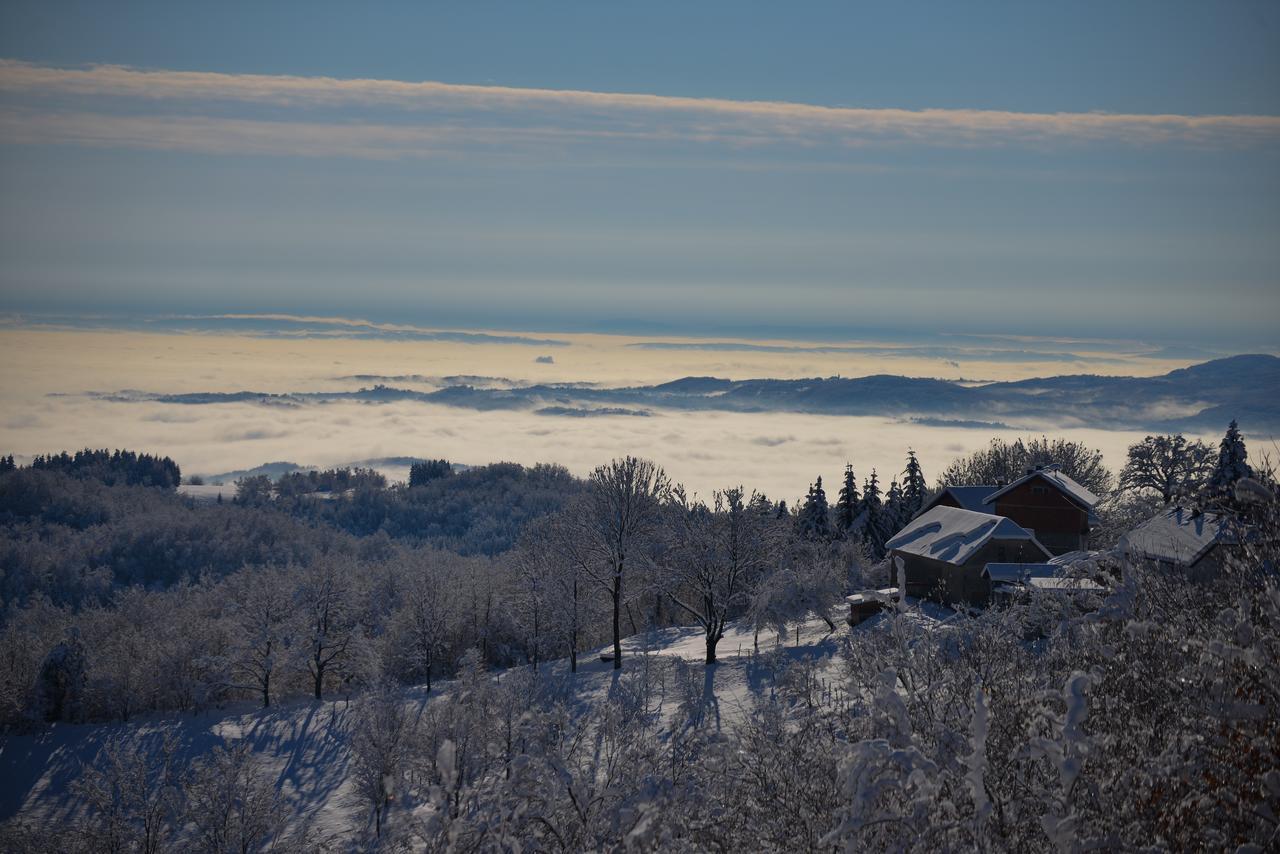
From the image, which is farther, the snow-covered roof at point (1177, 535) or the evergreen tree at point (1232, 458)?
the evergreen tree at point (1232, 458)

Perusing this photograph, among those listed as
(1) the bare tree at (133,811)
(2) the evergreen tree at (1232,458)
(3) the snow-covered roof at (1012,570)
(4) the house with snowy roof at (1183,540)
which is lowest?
(1) the bare tree at (133,811)

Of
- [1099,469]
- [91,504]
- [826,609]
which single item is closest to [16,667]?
[826,609]

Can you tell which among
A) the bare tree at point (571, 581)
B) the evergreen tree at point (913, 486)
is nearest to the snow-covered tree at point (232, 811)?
the bare tree at point (571, 581)

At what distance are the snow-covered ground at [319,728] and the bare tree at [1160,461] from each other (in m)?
22.8

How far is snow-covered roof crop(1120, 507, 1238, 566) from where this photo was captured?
1244 inches

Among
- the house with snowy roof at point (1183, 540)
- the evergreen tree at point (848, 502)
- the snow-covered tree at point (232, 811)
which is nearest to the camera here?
the snow-covered tree at point (232, 811)

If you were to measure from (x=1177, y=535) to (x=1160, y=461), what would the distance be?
2660cm

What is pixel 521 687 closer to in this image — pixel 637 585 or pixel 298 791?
pixel 298 791

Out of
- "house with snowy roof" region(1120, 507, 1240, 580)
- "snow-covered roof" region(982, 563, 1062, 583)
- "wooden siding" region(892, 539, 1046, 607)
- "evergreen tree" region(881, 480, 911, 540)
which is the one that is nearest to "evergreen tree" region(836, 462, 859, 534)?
"evergreen tree" region(881, 480, 911, 540)

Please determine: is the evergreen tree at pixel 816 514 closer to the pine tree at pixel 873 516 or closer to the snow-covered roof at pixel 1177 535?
the pine tree at pixel 873 516

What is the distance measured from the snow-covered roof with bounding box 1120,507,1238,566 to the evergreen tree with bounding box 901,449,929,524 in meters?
43.1

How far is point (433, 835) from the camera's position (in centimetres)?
1107

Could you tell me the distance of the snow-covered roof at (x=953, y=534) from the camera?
45594mm

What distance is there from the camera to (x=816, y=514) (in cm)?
8294
